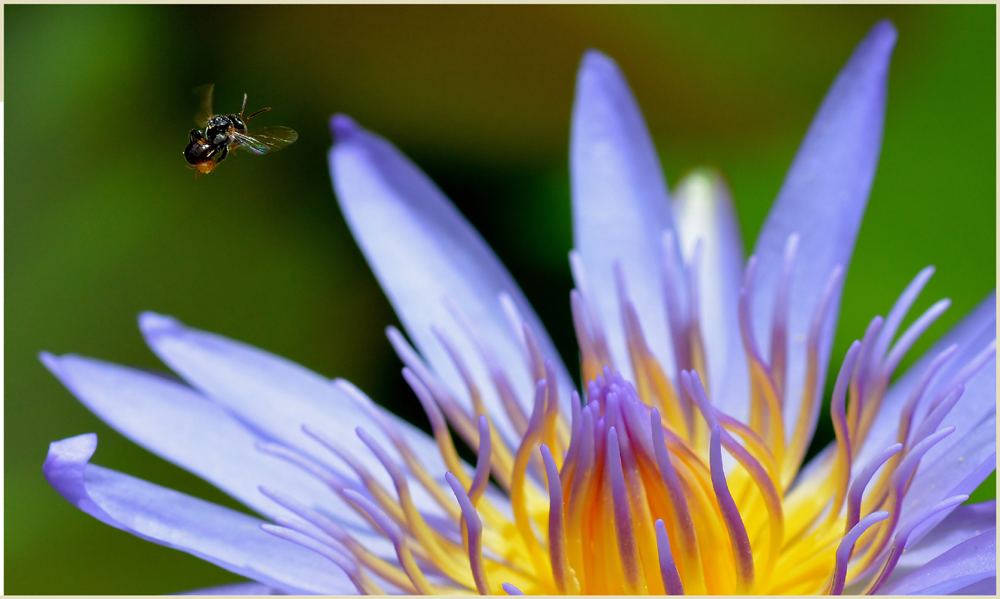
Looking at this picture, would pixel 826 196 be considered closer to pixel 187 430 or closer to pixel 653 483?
pixel 653 483

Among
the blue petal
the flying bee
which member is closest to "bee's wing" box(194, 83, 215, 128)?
the flying bee

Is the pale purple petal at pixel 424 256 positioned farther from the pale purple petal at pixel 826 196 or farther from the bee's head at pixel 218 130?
the pale purple petal at pixel 826 196

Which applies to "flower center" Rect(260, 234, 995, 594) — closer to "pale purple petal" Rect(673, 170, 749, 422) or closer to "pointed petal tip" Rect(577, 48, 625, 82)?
"pale purple petal" Rect(673, 170, 749, 422)

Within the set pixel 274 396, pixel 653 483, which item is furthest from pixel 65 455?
pixel 653 483

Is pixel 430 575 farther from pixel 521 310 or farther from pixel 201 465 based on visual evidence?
pixel 521 310

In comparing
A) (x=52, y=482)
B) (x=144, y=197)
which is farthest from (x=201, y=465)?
(x=144, y=197)

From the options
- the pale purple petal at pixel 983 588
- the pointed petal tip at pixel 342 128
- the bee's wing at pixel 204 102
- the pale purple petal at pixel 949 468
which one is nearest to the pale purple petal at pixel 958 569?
the pale purple petal at pixel 983 588
